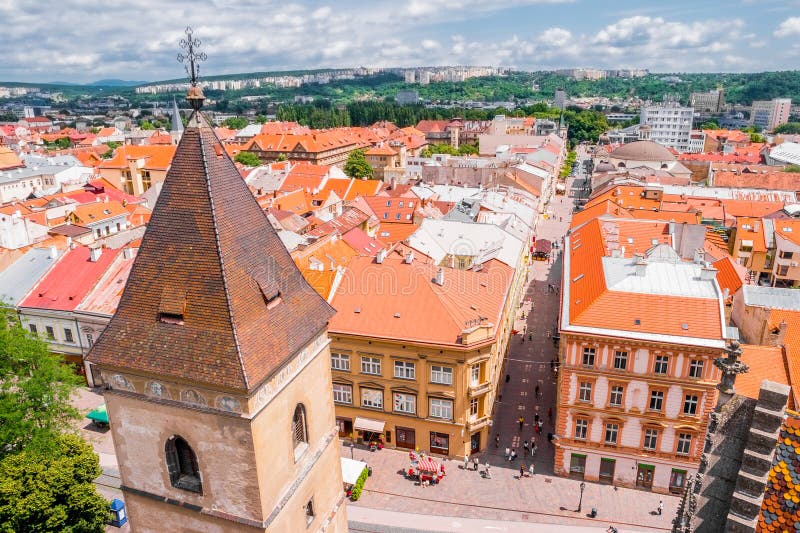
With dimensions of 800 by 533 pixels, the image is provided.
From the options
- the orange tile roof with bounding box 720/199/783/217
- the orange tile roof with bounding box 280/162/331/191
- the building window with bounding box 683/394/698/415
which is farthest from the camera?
the orange tile roof with bounding box 280/162/331/191

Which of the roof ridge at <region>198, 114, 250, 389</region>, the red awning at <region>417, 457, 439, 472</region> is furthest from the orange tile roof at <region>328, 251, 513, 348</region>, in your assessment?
the roof ridge at <region>198, 114, 250, 389</region>

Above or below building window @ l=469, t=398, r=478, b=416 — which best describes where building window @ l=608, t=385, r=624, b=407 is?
above

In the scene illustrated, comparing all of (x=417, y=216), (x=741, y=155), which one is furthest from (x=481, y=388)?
(x=741, y=155)

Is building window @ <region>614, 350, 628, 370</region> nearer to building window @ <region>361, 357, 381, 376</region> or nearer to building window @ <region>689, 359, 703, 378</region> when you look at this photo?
building window @ <region>689, 359, 703, 378</region>

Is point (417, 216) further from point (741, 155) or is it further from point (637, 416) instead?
point (741, 155)

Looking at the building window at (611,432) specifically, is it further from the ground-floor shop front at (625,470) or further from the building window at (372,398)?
the building window at (372,398)

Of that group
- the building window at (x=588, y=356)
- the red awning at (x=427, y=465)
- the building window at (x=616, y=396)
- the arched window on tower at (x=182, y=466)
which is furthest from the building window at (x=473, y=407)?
the arched window on tower at (x=182, y=466)
